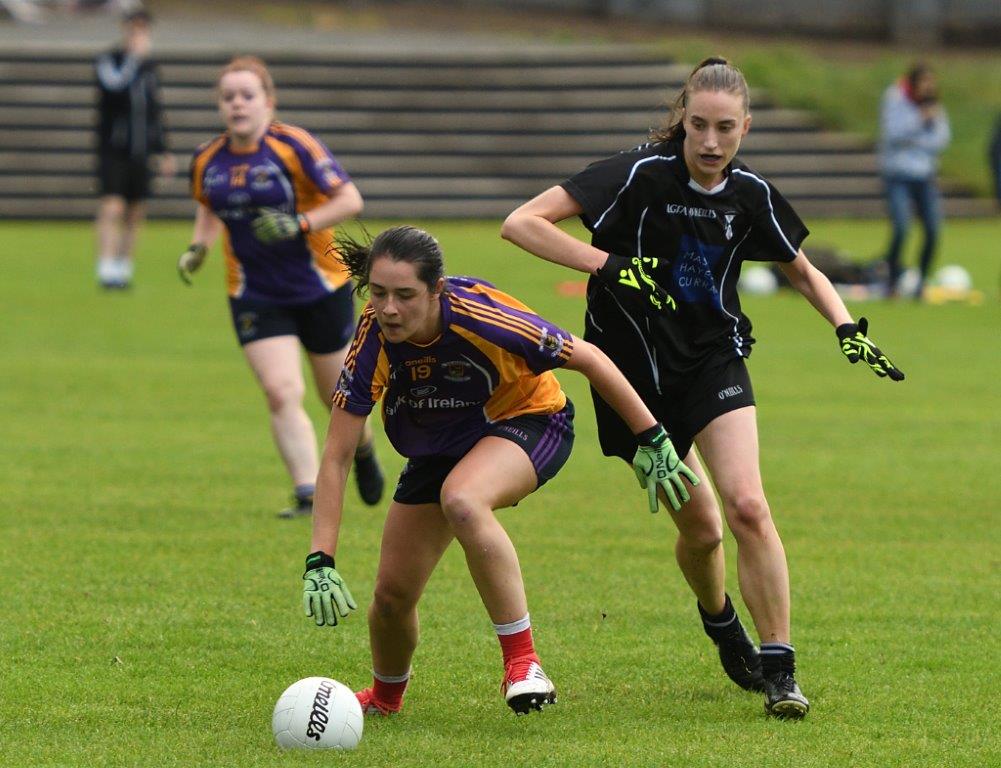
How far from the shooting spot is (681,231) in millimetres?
5738

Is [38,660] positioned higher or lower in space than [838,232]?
lower

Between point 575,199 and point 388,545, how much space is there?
4.20ft

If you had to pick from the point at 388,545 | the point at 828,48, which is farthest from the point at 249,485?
the point at 828,48

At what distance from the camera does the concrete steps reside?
25844mm

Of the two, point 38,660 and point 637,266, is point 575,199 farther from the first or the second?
point 38,660

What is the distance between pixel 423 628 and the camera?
6578 millimetres

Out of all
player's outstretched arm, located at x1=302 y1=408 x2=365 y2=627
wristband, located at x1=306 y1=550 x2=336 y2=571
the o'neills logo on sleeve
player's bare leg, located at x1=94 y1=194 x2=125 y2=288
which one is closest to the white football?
player's outstretched arm, located at x1=302 y1=408 x2=365 y2=627

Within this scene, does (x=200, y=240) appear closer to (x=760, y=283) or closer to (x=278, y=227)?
(x=278, y=227)

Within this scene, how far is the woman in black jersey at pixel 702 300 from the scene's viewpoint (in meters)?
5.53

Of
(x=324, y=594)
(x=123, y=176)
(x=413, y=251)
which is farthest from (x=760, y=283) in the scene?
(x=324, y=594)

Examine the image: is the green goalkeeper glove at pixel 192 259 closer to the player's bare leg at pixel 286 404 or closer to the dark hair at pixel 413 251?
the player's bare leg at pixel 286 404

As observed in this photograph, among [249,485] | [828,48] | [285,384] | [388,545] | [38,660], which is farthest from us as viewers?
[828,48]

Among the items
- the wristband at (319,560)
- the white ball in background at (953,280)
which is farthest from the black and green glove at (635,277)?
the white ball in background at (953,280)

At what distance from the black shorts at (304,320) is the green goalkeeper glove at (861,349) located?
3495mm
